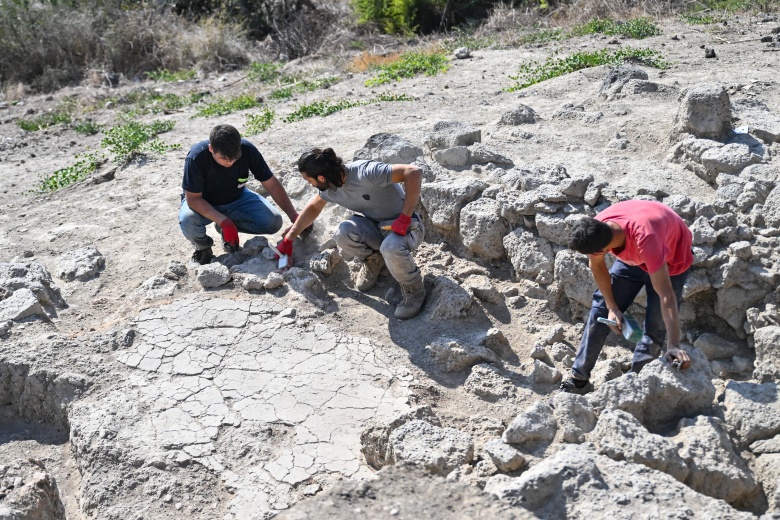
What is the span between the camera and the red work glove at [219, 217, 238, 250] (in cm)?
565

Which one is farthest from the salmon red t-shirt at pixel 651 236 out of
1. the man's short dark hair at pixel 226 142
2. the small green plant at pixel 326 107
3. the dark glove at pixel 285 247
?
the small green plant at pixel 326 107

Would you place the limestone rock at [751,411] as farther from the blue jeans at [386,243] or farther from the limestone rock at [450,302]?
the blue jeans at [386,243]

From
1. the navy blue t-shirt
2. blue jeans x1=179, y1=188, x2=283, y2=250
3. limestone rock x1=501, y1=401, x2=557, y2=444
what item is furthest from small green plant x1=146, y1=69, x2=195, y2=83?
limestone rock x1=501, y1=401, x2=557, y2=444

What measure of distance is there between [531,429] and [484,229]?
200 cm

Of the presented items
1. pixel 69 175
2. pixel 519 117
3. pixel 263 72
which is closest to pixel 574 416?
pixel 519 117

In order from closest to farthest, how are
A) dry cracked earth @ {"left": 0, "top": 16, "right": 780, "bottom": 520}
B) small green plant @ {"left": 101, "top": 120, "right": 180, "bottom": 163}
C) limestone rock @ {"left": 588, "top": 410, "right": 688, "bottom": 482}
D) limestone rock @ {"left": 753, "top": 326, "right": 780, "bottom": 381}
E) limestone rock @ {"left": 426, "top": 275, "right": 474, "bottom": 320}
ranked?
limestone rock @ {"left": 588, "top": 410, "right": 688, "bottom": 482}, dry cracked earth @ {"left": 0, "top": 16, "right": 780, "bottom": 520}, limestone rock @ {"left": 753, "top": 326, "right": 780, "bottom": 381}, limestone rock @ {"left": 426, "top": 275, "right": 474, "bottom": 320}, small green plant @ {"left": 101, "top": 120, "right": 180, "bottom": 163}

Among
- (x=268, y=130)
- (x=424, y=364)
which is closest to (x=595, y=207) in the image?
(x=424, y=364)

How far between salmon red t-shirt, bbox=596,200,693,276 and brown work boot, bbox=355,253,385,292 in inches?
68.9

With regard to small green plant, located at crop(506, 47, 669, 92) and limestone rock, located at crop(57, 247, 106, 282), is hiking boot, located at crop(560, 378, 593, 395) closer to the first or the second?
limestone rock, located at crop(57, 247, 106, 282)

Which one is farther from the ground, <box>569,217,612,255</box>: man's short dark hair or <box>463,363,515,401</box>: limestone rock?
<box>569,217,612,255</box>: man's short dark hair

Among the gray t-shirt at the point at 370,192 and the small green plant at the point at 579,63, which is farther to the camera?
the small green plant at the point at 579,63

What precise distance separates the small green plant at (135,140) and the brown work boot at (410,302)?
12.6ft

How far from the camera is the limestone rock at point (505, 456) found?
3.55 metres

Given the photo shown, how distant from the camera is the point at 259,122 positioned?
8.41 meters
